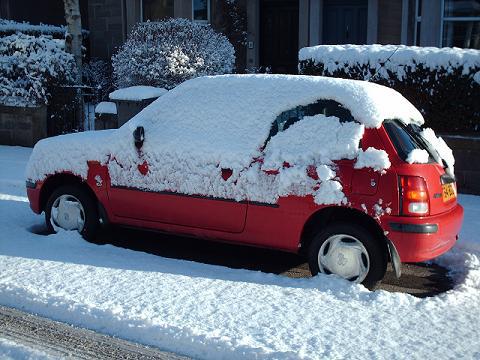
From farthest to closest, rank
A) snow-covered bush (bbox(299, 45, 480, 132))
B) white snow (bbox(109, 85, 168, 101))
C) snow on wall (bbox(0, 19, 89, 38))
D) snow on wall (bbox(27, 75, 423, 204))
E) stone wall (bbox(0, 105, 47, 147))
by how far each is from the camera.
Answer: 1. snow on wall (bbox(0, 19, 89, 38))
2. stone wall (bbox(0, 105, 47, 147))
3. white snow (bbox(109, 85, 168, 101))
4. snow-covered bush (bbox(299, 45, 480, 132))
5. snow on wall (bbox(27, 75, 423, 204))

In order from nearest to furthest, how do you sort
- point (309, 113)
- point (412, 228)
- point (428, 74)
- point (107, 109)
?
point (412, 228)
point (309, 113)
point (428, 74)
point (107, 109)

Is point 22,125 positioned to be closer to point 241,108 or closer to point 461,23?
point 241,108

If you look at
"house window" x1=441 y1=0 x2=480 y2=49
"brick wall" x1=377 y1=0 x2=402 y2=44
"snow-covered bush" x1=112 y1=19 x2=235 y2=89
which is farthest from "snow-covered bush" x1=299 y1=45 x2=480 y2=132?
"brick wall" x1=377 y1=0 x2=402 y2=44

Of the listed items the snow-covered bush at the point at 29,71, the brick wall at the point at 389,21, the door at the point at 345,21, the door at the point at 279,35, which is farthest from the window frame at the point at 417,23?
the snow-covered bush at the point at 29,71

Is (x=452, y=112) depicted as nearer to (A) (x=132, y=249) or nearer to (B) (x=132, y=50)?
(A) (x=132, y=249)

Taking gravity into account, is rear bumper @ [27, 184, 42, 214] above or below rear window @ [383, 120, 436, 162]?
below

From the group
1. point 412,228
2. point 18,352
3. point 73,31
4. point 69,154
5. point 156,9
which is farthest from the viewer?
point 156,9

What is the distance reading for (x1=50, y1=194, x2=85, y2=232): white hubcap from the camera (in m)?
6.46

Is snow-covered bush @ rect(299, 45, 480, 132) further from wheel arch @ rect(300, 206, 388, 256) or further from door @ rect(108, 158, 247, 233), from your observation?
door @ rect(108, 158, 247, 233)

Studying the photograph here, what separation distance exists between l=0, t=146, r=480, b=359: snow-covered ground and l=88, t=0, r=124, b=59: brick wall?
41.9 feet

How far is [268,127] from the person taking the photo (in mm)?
5551

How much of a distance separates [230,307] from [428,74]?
216 inches

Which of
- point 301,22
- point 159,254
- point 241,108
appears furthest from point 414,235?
point 301,22

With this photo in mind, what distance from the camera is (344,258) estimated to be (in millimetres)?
5207
